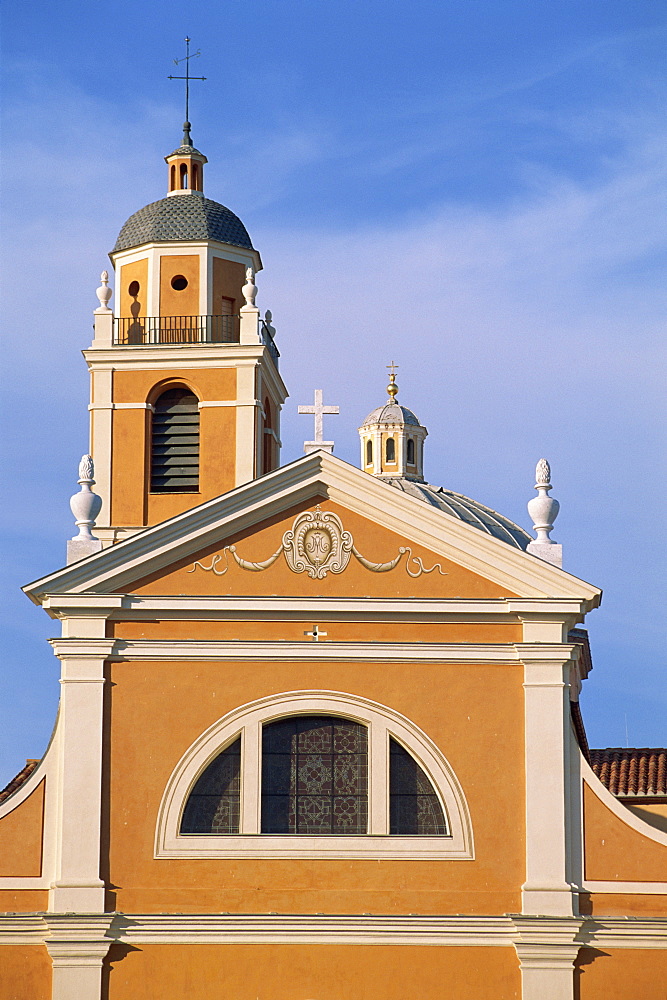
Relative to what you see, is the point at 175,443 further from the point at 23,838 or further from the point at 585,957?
the point at 585,957

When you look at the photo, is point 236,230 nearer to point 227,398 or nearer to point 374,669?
point 227,398

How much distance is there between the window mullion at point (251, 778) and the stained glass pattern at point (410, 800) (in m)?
1.53

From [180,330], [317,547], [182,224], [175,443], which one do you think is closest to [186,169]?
[182,224]

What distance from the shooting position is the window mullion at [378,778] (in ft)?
68.9

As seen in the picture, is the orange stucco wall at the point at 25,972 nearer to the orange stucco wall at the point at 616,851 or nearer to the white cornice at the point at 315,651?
the white cornice at the point at 315,651

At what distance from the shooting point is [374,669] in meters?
21.4

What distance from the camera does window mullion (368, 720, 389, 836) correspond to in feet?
68.9

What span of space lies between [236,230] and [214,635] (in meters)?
11.3

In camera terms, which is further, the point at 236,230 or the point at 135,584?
the point at 236,230

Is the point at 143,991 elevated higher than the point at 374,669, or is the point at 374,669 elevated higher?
the point at 374,669

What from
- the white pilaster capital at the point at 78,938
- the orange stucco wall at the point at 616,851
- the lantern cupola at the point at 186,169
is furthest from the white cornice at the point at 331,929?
the lantern cupola at the point at 186,169

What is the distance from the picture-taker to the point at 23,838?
2112cm

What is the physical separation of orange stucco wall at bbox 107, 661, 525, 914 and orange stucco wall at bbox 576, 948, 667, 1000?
112cm

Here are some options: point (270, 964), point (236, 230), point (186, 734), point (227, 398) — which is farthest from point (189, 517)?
point (236, 230)
